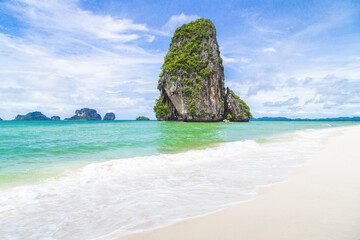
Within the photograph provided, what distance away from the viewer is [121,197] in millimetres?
3033

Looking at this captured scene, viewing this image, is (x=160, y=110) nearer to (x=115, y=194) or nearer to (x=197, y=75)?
(x=197, y=75)

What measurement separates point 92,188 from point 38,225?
1251mm

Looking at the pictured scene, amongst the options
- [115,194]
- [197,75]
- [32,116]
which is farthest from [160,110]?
[32,116]

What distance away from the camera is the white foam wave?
2180 mm

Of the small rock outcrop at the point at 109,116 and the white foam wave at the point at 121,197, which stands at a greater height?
the small rock outcrop at the point at 109,116

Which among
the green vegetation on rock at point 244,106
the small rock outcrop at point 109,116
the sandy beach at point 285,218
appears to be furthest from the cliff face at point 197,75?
the small rock outcrop at point 109,116

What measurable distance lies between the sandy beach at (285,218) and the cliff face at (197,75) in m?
41.3

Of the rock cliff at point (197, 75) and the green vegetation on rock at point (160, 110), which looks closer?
the rock cliff at point (197, 75)

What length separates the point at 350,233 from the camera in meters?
1.70

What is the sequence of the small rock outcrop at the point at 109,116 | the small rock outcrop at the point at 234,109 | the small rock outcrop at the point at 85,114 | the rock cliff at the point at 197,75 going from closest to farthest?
the rock cliff at the point at 197,75 → the small rock outcrop at the point at 234,109 → the small rock outcrop at the point at 85,114 → the small rock outcrop at the point at 109,116

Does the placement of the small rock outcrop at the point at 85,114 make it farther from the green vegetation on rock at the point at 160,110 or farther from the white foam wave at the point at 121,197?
the white foam wave at the point at 121,197

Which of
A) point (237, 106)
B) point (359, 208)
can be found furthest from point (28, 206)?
point (237, 106)

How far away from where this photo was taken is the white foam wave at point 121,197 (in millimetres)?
2180

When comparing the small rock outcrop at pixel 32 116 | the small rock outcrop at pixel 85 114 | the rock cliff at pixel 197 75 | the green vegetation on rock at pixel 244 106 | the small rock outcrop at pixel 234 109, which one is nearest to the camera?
the rock cliff at pixel 197 75
